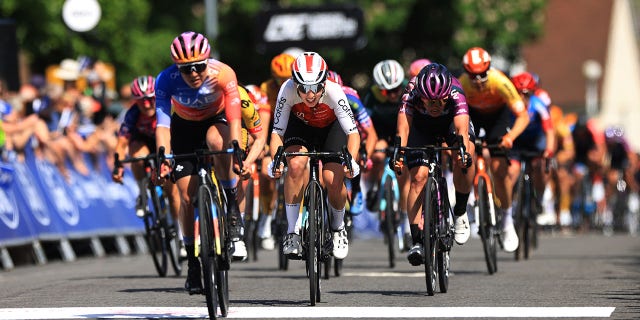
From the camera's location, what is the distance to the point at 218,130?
12242mm

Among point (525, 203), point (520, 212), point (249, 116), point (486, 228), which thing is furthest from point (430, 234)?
point (525, 203)

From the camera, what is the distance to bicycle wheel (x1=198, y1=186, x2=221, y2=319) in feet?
34.5

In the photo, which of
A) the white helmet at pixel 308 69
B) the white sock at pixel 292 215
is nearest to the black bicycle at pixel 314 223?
A: the white sock at pixel 292 215

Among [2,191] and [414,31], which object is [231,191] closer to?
[2,191]

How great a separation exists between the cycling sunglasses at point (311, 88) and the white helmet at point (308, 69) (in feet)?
0.15

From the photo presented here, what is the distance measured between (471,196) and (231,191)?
4.34 metres

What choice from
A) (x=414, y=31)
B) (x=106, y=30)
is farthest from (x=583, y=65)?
(x=106, y=30)

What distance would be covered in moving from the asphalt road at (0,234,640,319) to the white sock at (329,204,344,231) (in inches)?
21.4

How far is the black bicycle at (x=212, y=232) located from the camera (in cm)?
1059

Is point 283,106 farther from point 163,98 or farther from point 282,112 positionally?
point 163,98

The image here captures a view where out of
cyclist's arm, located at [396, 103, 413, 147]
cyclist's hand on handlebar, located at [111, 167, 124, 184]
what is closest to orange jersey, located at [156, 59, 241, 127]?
cyclist's arm, located at [396, 103, 413, 147]

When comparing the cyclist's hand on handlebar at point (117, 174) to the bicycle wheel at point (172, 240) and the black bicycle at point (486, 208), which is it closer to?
the bicycle wheel at point (172, 240)

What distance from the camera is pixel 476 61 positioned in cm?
1588

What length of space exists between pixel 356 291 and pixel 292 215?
1242 mm
